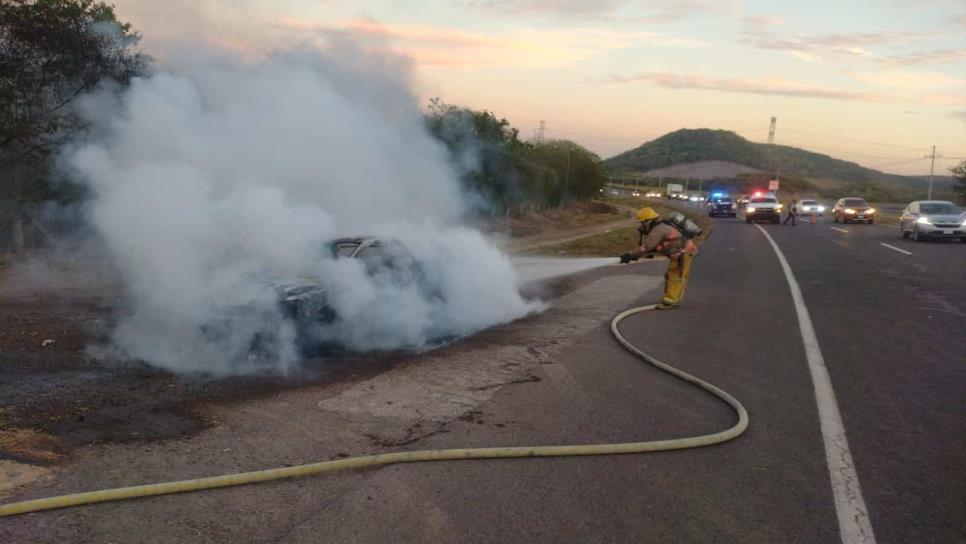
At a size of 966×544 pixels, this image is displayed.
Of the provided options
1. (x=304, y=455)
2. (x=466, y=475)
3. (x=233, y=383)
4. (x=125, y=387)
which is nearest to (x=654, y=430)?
(x=466, y=475)

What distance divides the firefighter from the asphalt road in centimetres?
165

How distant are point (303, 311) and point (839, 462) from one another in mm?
5473

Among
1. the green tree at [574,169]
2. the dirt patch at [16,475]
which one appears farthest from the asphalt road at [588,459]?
the green tree at [574,169]

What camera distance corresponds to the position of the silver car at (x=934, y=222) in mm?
28438

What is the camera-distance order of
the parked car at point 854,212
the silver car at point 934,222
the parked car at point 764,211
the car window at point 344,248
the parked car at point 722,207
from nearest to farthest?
the car window at point 344,248 < the silver car at point 934,222 < the parked car at point 854,212 < the parked car at point 764,211 < the parked car at point 722,207

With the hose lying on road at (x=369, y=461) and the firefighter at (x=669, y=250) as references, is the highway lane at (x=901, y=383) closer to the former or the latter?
the hose lying on road at (x=369, y=461)

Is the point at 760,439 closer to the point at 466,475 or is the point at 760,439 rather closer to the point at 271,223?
the point at 466,475

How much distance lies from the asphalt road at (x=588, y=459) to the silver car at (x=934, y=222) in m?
21.0

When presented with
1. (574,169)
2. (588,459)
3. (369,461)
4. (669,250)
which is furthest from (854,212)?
(369,461)

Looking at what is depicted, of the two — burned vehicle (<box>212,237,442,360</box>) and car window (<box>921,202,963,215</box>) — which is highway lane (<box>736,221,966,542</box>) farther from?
car window (<box>921,202,963,215</box>)

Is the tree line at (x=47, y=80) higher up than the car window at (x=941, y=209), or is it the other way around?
the tree line at (x=47, y=80)

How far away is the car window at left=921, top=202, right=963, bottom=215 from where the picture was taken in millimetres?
29672

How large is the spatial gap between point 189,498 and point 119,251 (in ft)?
16.7

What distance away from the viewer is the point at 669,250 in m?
12.0
